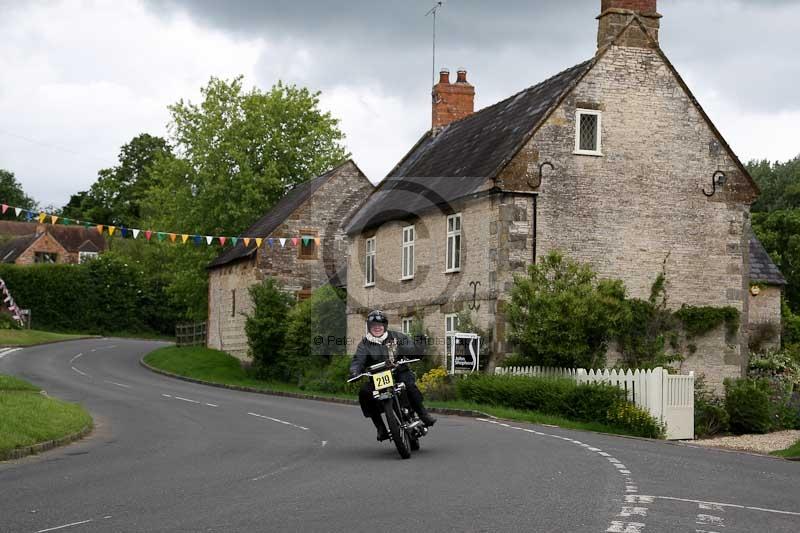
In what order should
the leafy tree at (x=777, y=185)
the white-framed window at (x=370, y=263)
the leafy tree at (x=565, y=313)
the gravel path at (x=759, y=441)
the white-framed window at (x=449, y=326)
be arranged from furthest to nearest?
the leafy tree at (x=777, y=185) → the white-framed window at (x=370, y=263) → the white-framed window at (x=449, y=326) → the leafy tree at (x=565, y=313) → the gravel path at (x=759, y=441)

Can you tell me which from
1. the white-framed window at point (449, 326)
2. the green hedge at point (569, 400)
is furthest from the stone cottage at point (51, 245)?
the green hedge at point (569, 400)

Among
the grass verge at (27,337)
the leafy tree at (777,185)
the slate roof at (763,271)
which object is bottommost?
the grass verge at (27,337)

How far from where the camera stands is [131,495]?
11.8 meters

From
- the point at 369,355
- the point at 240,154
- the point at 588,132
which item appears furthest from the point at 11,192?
the point at 369,355

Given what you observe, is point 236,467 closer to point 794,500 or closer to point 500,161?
point 794,500

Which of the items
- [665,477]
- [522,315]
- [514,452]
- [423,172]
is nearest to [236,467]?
[514,452]

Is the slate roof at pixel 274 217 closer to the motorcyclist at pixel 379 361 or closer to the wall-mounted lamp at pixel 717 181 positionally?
the wall-mounted lamp at pixel 717 181

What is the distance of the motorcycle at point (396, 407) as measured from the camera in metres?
15.0

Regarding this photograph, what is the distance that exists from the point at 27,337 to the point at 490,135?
39324 mm

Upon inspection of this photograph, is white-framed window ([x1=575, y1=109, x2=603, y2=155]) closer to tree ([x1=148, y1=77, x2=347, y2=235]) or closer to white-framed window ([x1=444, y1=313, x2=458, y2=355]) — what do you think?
white-framed window ([x1=444, y1=313, x2=458, y2=355])

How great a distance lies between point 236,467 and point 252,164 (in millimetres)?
47350

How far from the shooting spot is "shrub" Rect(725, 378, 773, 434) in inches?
1142

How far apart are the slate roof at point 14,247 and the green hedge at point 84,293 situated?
31596 mm

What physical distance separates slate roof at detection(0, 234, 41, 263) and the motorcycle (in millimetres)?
95875
